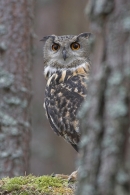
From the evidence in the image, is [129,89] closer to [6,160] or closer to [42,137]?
[6,160]

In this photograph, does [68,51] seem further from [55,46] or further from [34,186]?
[34,186]

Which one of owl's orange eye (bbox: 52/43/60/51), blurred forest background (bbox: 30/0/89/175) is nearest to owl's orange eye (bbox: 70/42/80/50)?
owl's orange eye (bbox: 52/43/60/51)

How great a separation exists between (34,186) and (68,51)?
2.21 metres

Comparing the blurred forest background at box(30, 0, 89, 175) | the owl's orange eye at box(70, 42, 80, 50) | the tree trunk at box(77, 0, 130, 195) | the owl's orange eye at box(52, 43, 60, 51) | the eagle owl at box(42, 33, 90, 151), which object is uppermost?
the blurred forest background at box(30, 0, 89, 175)

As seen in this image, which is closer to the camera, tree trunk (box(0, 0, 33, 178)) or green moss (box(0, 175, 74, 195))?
green moss (box(0, 175, 74, 195))

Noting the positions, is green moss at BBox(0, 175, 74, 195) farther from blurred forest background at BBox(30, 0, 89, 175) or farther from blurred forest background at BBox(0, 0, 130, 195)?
blurred forest background at BBox(30, 0, 89, 175)

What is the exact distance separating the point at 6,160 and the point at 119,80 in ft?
10.8

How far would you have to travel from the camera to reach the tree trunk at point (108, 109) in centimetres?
189

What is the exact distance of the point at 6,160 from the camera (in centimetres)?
500

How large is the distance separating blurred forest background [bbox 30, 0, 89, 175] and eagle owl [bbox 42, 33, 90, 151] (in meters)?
4.97

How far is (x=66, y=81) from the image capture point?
4.79 m

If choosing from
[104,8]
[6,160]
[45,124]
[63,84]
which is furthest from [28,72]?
[45,124]

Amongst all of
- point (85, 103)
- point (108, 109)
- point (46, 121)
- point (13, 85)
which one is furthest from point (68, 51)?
point (46, 121)

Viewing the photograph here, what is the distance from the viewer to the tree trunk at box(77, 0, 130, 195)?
189cm
